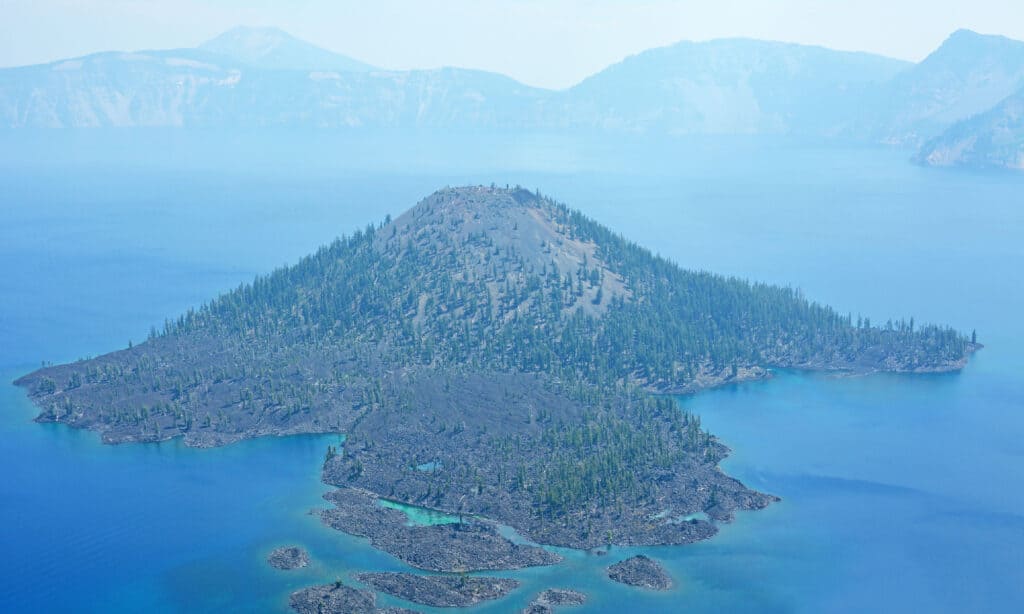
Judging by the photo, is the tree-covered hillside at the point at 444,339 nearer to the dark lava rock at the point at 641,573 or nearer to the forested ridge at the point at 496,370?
the forested ridge at the point at 496,370

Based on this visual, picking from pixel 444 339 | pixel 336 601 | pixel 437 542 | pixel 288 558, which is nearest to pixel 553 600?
pixel 437 542

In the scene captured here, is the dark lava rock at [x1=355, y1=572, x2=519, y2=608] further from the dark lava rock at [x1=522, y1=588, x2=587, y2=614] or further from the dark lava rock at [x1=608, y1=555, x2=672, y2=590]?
the dark lava rock at [x1=608, y1=555, x2=672, y2=590]

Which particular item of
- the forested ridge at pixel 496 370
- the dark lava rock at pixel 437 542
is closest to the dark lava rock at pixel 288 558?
the dark lava rock at pixel 437 542

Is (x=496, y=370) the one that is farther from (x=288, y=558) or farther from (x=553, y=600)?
(x=553, y=600)

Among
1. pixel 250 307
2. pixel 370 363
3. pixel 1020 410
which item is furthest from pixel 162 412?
pixel 1020 410

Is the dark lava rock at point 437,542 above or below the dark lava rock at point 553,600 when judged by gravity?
above

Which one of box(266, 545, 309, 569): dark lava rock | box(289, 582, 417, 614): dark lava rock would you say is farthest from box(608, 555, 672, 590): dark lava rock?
box(266, 545, 309, 569): dark lava rock

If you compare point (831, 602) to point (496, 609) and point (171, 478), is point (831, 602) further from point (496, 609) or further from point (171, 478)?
point (171, 478)
